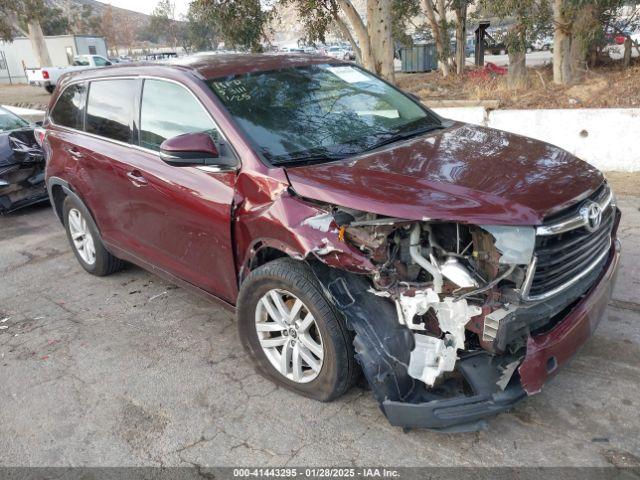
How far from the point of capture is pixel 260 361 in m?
3.36

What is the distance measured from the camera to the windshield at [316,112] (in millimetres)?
3381

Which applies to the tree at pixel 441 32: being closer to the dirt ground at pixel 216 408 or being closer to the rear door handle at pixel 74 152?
the dirt ground at pixel 216 408

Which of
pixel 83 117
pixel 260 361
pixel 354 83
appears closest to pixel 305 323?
pixel 260 361

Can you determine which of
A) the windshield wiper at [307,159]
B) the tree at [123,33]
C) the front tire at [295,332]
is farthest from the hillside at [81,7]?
the front tire at [295,332]

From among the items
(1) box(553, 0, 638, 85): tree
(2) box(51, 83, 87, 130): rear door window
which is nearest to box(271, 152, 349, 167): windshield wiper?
(2) box(51, 83, 87, 130): rear door window

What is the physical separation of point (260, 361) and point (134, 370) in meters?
0.94

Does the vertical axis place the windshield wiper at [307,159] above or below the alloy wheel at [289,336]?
above

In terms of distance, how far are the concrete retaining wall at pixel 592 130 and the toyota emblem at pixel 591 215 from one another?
5087 mm

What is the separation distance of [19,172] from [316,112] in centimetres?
549

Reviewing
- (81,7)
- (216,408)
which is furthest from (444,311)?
(81,7)

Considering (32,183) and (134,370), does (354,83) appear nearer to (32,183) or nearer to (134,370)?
(134,370)

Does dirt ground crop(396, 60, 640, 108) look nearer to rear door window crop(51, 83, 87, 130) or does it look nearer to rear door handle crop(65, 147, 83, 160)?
rear door window crop(51, 83, 87, 130)

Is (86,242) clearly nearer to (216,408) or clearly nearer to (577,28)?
(216,408)

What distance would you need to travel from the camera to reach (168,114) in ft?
12.6
